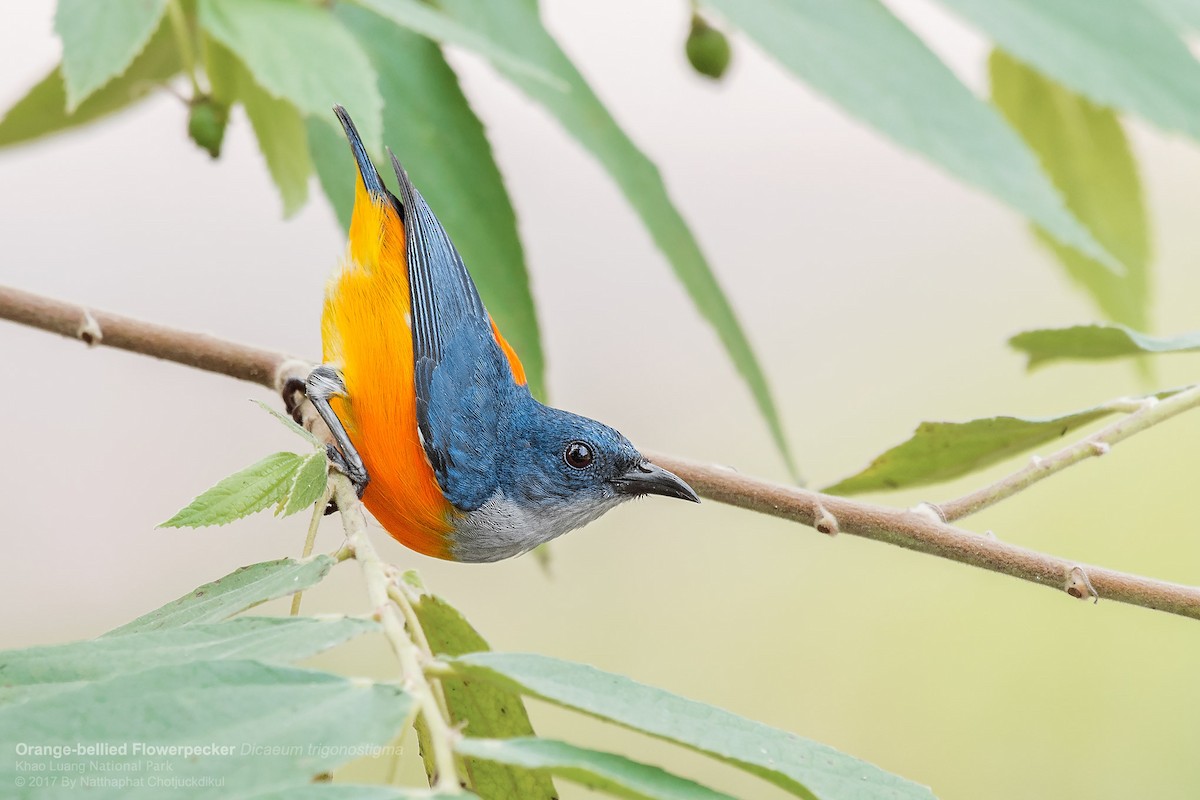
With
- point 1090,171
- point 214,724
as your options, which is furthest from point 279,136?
point 1090,171

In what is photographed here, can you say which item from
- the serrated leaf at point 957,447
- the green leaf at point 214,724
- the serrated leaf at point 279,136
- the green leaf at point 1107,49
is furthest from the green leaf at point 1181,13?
the green leaf at point 214,724

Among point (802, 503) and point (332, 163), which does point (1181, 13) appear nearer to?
point (802, 503)

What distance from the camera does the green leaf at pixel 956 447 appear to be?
1307mm

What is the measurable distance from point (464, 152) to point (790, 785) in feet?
3.52

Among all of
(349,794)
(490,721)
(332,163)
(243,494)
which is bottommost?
(490,721)

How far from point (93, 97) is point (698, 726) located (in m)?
1.43

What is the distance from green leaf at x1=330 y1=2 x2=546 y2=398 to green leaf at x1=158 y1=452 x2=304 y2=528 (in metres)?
0.61

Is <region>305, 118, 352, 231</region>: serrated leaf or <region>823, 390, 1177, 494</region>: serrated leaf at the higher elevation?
<region>305, 118, 352, 231</region>: serrated leaf

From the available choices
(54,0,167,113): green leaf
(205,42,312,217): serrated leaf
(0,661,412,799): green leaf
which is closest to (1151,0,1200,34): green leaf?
(205,42,312,217): serrated leaf

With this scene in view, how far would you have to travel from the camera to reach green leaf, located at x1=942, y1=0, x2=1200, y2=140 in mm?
1292

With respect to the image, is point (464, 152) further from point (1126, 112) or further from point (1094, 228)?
point (1094, 228)

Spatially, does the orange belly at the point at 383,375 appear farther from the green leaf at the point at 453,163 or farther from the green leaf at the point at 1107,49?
the green leaf at the point at 1107,49

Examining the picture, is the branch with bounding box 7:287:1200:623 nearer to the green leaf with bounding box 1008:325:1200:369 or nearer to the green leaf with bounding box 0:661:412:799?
the green leaf with bounding box 1008:325:1200:369

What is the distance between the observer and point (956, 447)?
134 centimetres
